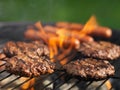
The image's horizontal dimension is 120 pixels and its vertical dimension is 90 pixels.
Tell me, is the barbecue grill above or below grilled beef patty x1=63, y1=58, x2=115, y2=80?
below

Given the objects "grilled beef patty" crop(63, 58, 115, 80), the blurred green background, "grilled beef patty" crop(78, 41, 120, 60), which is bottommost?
the blurred green background

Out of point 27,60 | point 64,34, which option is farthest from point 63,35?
point 27,60

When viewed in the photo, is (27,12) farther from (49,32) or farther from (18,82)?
(18,82)

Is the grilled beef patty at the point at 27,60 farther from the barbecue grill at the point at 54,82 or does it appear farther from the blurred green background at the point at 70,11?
the blurred green background at the point at 70,11

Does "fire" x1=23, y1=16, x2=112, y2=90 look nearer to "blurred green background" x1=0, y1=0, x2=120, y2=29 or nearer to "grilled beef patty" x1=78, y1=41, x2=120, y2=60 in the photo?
"grilled beef patty" x1=78, y1=41, x2=120, y2=60

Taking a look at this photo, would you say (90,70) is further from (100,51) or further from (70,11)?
(70,11)

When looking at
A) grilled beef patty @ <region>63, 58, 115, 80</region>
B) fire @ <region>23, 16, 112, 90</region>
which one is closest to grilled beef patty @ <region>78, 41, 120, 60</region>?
fire @ <region>23, 16, 112, 90</region>

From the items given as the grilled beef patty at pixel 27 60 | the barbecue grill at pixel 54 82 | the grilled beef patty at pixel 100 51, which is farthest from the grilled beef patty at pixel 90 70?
the grilled beef patty at pixel 100 51
